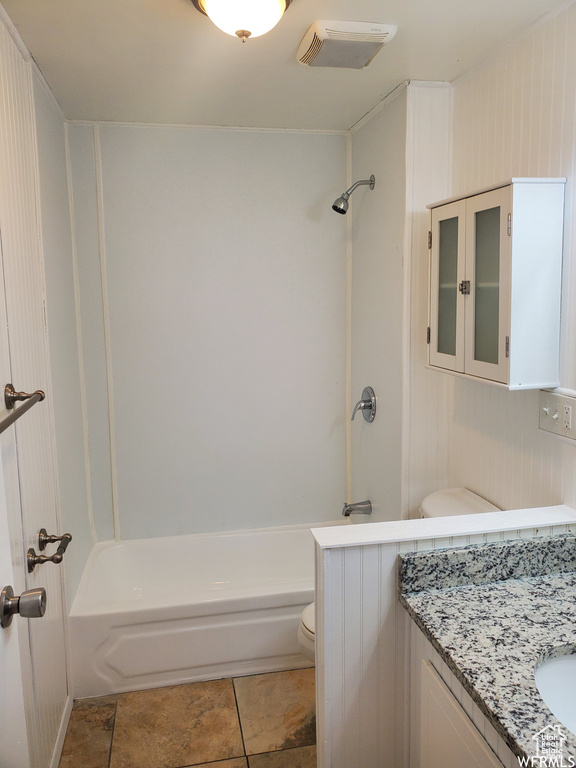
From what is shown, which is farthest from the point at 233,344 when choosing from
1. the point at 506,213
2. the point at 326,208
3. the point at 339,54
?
the point at 506,213

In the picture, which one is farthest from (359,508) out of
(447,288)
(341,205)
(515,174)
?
(515,174)

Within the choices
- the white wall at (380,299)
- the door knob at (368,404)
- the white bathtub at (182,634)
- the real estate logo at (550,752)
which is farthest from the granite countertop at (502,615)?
the door knob at (368,404)

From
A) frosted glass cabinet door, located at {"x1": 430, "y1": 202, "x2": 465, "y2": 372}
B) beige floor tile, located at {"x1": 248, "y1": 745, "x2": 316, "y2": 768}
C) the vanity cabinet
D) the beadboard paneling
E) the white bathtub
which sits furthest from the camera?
the white bathtub

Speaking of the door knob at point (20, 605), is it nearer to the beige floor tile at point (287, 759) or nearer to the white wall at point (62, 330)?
the white wall at point (62, 330)

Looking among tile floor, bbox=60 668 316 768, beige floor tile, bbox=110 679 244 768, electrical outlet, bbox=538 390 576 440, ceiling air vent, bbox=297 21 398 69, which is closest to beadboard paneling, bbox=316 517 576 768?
electrical outlet, bbox=538 390 576 440

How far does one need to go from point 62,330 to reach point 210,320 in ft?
2.35

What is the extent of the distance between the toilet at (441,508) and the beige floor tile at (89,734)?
2.40ft

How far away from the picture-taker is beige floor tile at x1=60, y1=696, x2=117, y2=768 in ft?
6.48

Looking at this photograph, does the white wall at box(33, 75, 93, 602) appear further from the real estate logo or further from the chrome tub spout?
the real estate logo

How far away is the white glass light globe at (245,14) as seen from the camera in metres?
1.48

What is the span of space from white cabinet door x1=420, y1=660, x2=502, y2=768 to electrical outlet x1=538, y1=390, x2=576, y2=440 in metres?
0.70

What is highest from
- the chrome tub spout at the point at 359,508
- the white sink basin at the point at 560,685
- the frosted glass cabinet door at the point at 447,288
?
the frosted glass cabinet door at the point at 447,288

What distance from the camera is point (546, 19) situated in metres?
1.65

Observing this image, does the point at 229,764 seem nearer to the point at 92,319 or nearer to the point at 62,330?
the point at 62,330
